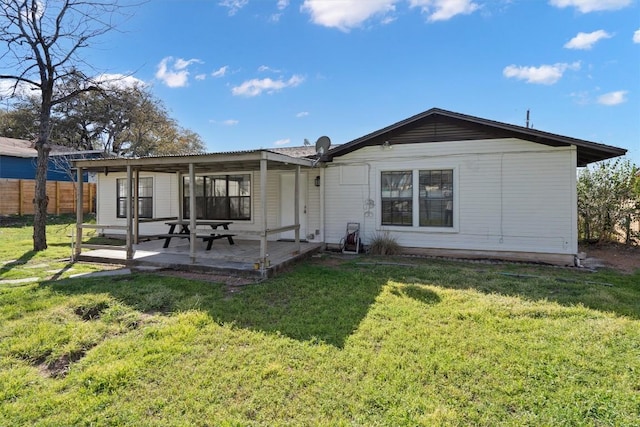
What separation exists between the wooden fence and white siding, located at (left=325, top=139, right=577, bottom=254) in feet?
57.8

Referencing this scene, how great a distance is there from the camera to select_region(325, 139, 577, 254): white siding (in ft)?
24.5

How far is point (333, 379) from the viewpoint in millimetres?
2893

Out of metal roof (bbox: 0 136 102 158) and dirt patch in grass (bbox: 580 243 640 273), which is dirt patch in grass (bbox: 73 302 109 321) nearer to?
dirt patch in grass (bbox: 580 243 640 273)

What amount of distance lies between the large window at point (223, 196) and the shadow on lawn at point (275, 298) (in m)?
4.17

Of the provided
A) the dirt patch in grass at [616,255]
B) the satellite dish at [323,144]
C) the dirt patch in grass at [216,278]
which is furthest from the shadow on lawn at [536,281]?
the satellite dish at [323,144]

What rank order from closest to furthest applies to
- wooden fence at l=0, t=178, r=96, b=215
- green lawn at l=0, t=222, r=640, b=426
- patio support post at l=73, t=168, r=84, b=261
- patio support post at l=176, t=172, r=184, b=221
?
green lawn at l=0, t=222, r=640, b=426 → patio support post at l=73, t=168, r=84, b=261 → patio support post at l=176, t=172, r=184, b=221 → wooden fence at l=0, t=178, r=96, b=215

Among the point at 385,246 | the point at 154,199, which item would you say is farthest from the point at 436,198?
the point at 154,199

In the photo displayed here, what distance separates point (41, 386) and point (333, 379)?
243 cm

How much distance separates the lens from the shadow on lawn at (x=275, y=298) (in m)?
4.03

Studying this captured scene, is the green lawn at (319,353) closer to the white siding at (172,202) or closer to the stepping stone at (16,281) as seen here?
the stepping stone at (16,281)

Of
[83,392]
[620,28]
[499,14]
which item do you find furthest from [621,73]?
[83,392]

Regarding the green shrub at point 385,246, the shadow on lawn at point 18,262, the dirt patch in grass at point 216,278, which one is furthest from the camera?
the green shrub at point 385,246

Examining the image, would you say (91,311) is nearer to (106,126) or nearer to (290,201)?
(290,201)

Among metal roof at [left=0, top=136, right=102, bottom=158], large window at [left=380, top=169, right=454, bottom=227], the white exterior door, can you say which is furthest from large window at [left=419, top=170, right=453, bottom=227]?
metal roof at [left=0, top=136, right=102, bottom=158]
